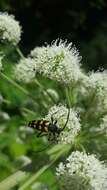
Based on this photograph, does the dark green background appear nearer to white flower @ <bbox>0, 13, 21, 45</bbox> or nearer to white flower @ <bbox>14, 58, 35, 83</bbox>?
white flower @ <bbox>14, 58, 35, 83</bbox>

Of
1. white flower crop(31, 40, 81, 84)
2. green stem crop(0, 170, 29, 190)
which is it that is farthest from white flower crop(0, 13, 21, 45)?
green stem crop(0, 170, 29, 190)

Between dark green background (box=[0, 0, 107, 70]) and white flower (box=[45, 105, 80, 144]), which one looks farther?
dark green background (box=[0, 0, 107, 70])

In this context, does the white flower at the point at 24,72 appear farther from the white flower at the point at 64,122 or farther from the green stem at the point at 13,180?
the green stem at the point at 13,180

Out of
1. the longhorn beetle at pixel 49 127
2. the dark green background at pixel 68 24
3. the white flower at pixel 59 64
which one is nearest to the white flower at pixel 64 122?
the longhorn beetle at pixel 49 127

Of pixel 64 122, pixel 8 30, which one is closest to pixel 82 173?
pixel 64 122

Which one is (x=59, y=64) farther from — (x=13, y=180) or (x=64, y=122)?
(x=13, y=180)

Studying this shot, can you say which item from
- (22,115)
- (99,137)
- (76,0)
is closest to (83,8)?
(76,0)

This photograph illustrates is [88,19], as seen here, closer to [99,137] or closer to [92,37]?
[92,37]
